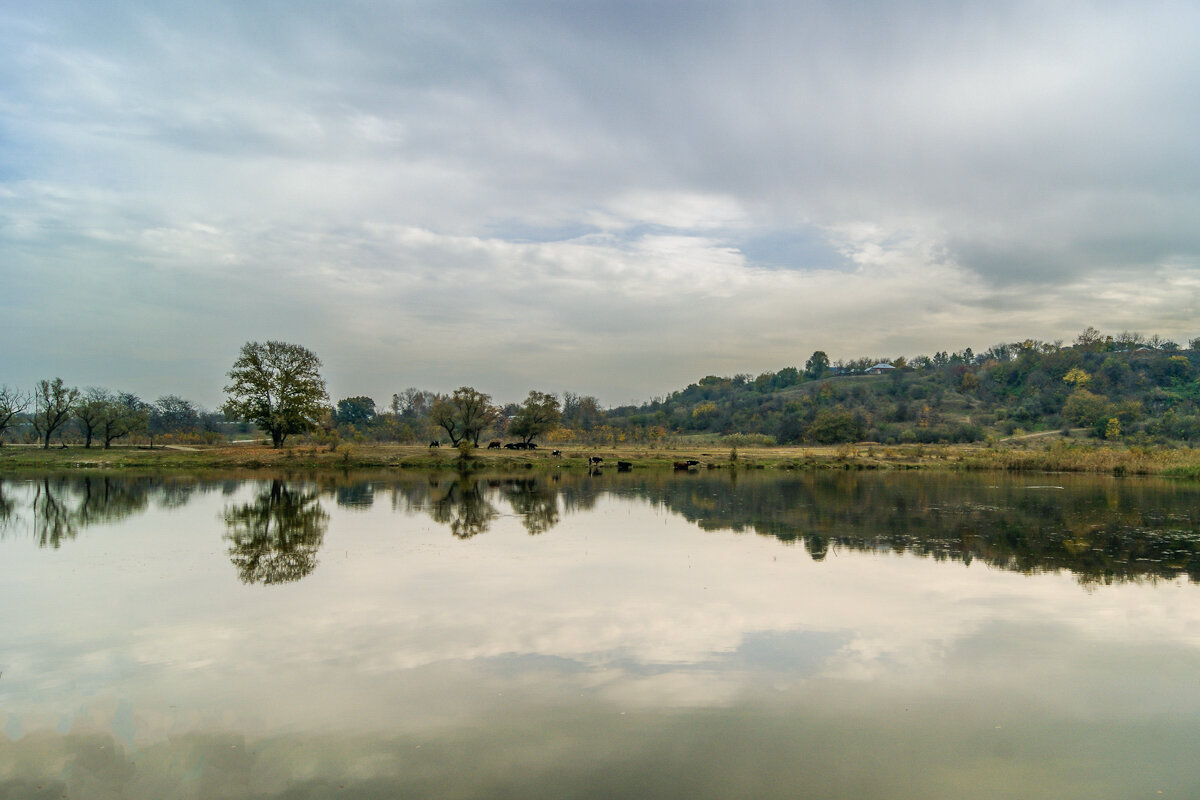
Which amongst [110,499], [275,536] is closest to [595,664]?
[275,536]

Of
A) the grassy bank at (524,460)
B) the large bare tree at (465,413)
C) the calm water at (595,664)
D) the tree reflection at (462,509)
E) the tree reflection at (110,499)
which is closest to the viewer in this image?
the calm water at (595,664)

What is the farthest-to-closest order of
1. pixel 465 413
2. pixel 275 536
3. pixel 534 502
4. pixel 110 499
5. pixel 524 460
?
pixel 465 413
pixel 524 460
pixel 534 502
pixel 110 499
pixel 275 536

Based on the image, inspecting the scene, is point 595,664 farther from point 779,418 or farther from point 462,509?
point 779,418

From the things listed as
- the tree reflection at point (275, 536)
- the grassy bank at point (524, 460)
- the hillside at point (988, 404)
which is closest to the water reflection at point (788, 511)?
the tree reflection at point (275, 536)

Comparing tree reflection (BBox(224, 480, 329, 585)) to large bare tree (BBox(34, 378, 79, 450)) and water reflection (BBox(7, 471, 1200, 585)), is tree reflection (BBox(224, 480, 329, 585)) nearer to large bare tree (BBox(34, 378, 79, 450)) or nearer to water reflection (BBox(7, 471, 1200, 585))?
water reflection (BBox(7, 471, 1200, 585))

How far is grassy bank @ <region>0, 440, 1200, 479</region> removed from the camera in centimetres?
5366

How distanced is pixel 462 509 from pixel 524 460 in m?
28.0

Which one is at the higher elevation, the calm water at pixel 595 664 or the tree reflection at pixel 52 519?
→ the tree reflection at pixel 52 519

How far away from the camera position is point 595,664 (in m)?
10.2

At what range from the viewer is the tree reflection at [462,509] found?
23953 mm

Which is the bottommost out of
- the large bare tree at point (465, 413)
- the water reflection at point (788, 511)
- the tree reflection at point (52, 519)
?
the water reflection at point (788, 511)

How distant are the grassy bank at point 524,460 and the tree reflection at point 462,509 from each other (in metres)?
16.2

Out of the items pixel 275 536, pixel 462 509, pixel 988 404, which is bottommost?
pixel 462 509

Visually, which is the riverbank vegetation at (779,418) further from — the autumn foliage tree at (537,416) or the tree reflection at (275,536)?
the tree reflection at (275,536)
